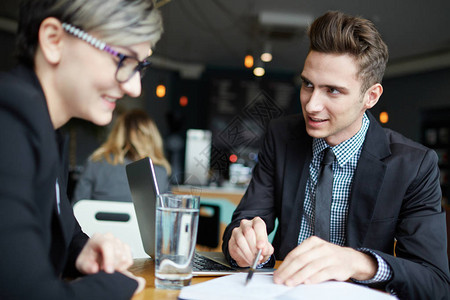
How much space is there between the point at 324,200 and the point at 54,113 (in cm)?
102

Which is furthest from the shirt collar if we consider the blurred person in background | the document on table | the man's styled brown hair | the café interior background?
the café interior background

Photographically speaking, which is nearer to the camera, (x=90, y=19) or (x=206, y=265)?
(x=90, y=19)

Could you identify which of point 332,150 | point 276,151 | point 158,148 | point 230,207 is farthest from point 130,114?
point 332,150

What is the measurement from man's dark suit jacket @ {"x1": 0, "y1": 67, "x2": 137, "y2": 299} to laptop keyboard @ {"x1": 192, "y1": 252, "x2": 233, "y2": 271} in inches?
14.2

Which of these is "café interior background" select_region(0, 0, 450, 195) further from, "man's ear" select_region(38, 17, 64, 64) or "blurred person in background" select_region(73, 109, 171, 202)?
"man's ear" select_region(38, 17, 64, 64)

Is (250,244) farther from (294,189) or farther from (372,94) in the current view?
(372,94)

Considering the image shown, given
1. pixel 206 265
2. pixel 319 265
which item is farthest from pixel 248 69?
pixel 319 265

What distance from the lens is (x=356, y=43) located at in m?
1.51

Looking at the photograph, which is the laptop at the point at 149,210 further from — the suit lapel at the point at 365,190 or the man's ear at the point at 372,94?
the man's ear at the point at 372,94

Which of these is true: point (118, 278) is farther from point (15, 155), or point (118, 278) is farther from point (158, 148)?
point (158, 148)

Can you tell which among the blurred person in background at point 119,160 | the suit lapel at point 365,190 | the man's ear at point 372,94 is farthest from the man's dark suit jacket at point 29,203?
the blurred person in background at point 119,160

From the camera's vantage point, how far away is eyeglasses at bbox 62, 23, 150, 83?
792 millimetres

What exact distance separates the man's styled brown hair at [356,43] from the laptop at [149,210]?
2.65ft

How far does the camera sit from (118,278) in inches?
29.4
